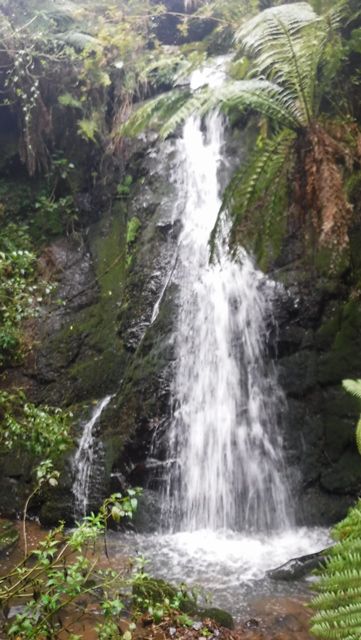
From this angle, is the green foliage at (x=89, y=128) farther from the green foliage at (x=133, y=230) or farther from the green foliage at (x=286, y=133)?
the green foliage at (x=286, y=133)

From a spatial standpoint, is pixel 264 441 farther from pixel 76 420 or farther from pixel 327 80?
pixel 327 80

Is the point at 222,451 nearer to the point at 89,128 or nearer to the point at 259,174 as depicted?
the point at 259,174

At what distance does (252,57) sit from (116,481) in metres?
6.32

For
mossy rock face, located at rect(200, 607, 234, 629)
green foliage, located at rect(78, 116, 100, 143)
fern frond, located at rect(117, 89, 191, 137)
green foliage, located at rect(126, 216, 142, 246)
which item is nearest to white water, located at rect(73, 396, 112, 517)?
mossy rock face, located at rect(200, 607, 234, 629)

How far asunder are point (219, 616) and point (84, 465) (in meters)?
2.86

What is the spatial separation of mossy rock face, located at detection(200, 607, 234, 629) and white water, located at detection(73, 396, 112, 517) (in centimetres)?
246

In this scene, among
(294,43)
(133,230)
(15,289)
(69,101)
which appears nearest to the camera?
(294,43)

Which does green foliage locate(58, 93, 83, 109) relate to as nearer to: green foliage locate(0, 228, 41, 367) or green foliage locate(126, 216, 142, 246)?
green foliage locate(0, 228, 41, 367)

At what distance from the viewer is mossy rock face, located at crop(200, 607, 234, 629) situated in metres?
3.29

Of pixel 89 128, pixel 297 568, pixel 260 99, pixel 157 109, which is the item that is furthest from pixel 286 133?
pixel 89 128

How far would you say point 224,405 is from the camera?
5855 millimetres

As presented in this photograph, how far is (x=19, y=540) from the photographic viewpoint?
16.2 ft

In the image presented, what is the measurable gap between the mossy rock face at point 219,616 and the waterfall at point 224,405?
5.74 ft

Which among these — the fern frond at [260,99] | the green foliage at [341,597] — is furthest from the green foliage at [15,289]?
the green foliage at [341,597]
